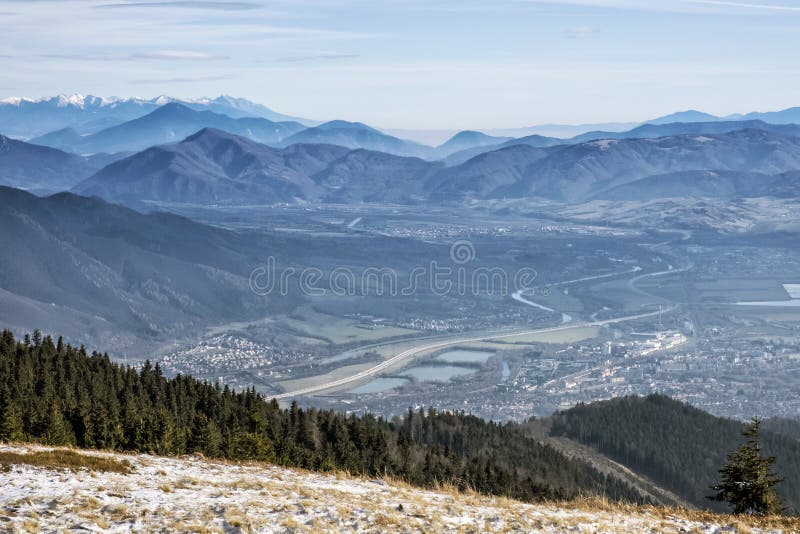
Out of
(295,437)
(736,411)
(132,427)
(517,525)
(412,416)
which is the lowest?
(736,411)

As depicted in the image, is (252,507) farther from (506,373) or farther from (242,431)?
(506,373)

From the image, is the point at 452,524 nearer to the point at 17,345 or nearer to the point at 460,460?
the point at 460,460

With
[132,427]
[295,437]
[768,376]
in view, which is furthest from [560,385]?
[132,427]

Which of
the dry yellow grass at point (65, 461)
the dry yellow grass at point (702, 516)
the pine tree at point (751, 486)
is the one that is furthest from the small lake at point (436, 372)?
the dry yellow grass at point (702, 516)

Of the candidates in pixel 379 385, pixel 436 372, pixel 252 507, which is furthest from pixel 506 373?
pixel 252 507

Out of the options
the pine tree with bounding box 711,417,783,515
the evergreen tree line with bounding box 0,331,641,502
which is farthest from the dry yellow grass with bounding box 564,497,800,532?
the evergreen tree line with bounding box 0,331,641,502

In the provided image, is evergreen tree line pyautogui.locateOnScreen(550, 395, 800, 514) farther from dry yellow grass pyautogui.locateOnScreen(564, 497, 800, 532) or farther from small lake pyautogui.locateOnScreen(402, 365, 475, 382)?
dry yellow grass pyautogui.locateOnScreen(564, 497, 800, 532)
